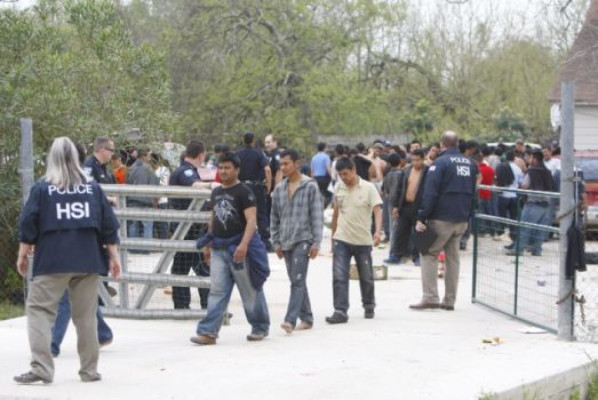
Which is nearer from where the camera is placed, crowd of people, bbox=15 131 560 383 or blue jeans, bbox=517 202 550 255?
crowd of people, bbox=15 131 560 383

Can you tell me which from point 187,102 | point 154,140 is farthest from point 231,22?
point 154,140

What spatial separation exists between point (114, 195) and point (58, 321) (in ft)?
8.13

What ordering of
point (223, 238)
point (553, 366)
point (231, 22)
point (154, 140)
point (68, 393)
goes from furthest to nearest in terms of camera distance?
1. point (231, 22)
2. point (154, 140)
3. point (223, 238)
4. point (553, 366)
5. point (68, 393)

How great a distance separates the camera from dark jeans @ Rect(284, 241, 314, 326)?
10.7 meters

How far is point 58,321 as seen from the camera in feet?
30.5

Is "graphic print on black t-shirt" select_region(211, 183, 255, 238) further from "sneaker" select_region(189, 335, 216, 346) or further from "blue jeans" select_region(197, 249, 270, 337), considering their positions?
"sneaker" select_region(189, 335, 216, 346)

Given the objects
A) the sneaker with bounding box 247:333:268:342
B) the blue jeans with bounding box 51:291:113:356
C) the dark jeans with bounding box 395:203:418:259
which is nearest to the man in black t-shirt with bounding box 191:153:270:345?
the sneaker with bounding box 247:333:268:342

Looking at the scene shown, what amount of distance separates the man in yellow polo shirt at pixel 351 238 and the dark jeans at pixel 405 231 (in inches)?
197

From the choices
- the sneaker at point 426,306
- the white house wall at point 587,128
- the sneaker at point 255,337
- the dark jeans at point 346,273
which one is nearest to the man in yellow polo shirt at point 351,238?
the dark jeans at point 346,273

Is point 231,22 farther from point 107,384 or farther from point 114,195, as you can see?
point 107,384

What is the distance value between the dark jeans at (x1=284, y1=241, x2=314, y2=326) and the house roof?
3.71 meters

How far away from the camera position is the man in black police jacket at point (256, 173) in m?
18.2

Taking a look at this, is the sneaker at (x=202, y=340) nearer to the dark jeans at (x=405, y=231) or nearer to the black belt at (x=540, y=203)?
the black belt at (x=540, y=203)

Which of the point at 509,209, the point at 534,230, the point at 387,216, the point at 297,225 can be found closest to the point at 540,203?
the point at 534,230
